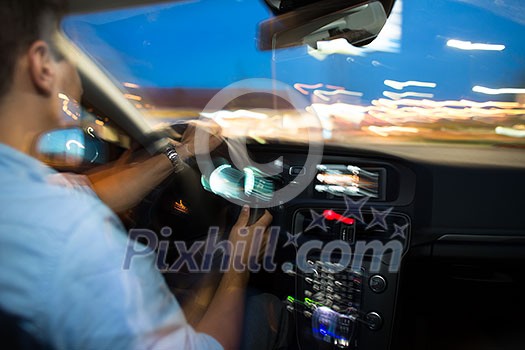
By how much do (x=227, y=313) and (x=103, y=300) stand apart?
19.1 inches

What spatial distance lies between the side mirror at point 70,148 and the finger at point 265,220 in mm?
587

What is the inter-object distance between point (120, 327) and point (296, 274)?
1.07 meters

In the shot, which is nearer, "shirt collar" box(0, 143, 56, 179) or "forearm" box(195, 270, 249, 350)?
"shirt collar" box(0, 143, 56, 179)

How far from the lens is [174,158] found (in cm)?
171

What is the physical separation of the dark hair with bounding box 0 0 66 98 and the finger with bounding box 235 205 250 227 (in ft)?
2.94

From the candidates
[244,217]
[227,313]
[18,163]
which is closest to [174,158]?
[244,217]

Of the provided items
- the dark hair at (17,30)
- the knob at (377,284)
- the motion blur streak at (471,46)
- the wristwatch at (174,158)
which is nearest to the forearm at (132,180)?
the wristwatch at (174,158)

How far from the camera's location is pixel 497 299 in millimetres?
2492

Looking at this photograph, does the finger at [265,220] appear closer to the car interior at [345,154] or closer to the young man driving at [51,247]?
the car interior at [345,154]

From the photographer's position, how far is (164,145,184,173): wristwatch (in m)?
1.71

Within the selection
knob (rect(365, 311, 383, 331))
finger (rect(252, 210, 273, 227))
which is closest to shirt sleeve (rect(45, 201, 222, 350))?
finger (rect(252, 210, 273, 227))

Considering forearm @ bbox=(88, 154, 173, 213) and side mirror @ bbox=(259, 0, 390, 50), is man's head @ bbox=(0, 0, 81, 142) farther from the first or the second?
side mirror @ bbox=(259, 0, 390, 50)

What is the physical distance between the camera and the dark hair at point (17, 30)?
100 cm

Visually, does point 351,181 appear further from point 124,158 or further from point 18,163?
point 18,163
